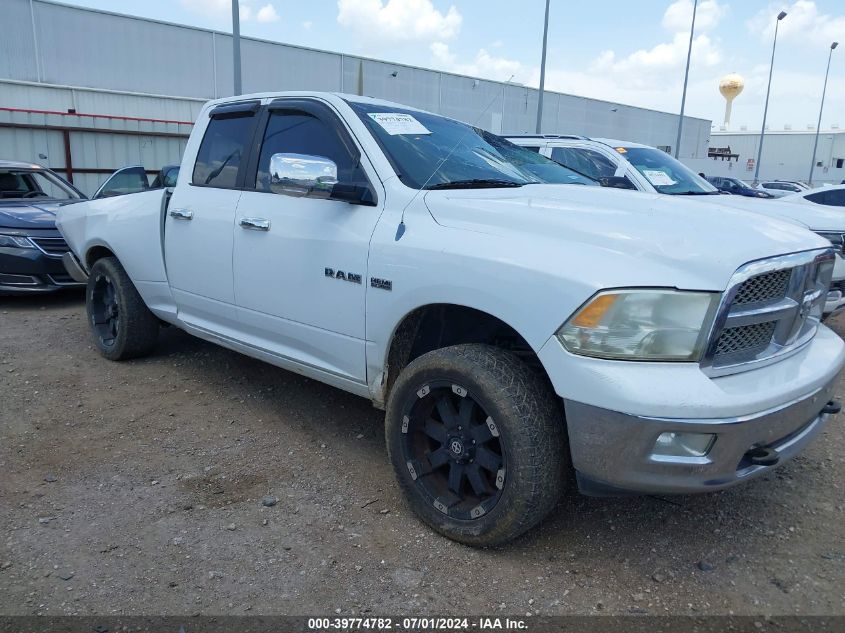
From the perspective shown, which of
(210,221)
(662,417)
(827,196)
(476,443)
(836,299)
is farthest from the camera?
(827,196)

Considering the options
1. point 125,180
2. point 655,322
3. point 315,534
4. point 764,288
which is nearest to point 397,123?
point 655,322

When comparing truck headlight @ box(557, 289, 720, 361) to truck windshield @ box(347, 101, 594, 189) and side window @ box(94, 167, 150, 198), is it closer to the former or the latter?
Result: truck windshield @ box(347, 101, 594, 189)

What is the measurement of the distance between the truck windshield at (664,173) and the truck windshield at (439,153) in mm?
3121

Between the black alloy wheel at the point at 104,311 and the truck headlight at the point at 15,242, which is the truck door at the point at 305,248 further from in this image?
the truck headlight at the point at 15,242

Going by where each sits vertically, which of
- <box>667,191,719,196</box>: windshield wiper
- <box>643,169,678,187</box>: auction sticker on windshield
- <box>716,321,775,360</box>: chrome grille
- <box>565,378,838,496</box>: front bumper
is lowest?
<box>565,378,838,496</box>: front bumper

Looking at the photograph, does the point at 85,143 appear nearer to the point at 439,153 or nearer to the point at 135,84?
the point at 135,84

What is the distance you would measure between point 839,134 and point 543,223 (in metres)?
84.3

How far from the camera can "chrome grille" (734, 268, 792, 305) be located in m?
2.35

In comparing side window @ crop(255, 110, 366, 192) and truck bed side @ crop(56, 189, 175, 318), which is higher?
side window @ crop(255, 110, 366, 192)

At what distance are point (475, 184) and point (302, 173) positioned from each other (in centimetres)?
84

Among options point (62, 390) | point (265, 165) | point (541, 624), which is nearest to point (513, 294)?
point (541, 624)

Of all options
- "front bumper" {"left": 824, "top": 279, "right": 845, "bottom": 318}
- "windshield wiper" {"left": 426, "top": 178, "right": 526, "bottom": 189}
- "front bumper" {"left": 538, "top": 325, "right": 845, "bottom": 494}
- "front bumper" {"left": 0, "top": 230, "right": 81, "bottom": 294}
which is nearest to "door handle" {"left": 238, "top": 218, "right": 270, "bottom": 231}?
"windshield wiper" {"left": 426, "top": 178, "right": 526, "bottom": 189}

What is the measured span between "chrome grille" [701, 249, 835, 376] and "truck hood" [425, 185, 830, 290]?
5cm

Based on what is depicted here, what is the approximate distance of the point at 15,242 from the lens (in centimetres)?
680
